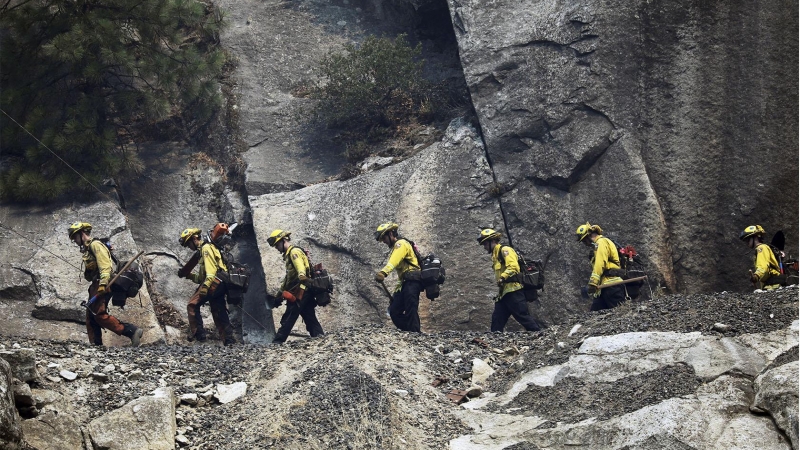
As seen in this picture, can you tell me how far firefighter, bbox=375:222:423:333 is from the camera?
14.2m

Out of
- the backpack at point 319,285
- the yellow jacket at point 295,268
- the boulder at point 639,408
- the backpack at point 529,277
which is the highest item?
the yellow jacket at point 295,268

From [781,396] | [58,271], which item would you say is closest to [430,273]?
[781,396]

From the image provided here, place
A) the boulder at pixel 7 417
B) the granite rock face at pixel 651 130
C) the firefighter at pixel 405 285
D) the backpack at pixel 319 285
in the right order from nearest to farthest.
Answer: the boulder at pixel 7 417
the firefighter at pixel 405 285
the backpack at pixel 319 285
the granite rock face at pixel 651 130

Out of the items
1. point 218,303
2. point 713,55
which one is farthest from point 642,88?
point 218,303

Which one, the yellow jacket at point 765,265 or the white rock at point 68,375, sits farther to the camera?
the yellow jacket at point 765,265

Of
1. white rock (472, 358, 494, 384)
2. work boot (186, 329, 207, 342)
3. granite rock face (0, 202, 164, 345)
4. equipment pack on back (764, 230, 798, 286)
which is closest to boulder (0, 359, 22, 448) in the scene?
white rock (472, 358, 494, 384)

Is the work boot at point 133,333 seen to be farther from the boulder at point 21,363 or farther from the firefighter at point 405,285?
the boulder at point 21,363

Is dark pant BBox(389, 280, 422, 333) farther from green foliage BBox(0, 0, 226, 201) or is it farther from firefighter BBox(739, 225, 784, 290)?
green foliage BBox(0, 0, 226, 201)

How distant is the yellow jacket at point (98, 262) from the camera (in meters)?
14.5

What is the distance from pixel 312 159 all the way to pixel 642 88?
6.54m

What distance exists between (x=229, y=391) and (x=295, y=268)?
142 inches

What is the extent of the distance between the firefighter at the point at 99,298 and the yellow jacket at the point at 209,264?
1209 mm

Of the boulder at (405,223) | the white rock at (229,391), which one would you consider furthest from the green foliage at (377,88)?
the white rock at (229,391)

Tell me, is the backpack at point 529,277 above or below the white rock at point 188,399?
above
